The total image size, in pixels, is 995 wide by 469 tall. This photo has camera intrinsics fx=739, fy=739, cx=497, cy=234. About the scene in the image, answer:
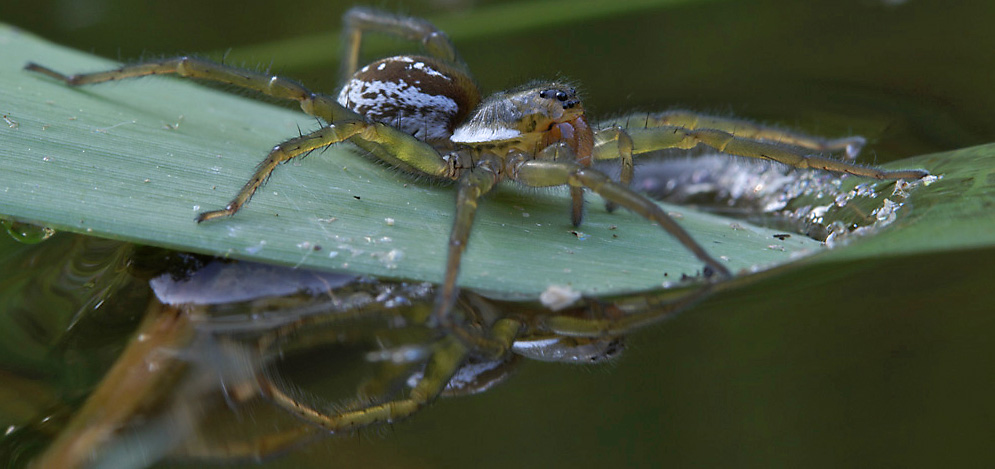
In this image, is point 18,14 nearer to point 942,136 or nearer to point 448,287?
point 448,287

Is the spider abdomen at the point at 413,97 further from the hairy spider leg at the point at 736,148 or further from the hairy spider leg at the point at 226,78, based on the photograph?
the hairy spider leg at the point at 736,148

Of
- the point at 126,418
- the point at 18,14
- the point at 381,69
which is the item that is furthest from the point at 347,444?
the point at 18,14

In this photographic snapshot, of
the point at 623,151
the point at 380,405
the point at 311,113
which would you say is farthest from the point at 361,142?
the point at 380,405

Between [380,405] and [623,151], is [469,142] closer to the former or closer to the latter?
[623,151]

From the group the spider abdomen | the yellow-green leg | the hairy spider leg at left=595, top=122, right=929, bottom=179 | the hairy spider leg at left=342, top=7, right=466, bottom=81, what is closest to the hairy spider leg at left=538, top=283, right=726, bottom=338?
the yellow-green leg

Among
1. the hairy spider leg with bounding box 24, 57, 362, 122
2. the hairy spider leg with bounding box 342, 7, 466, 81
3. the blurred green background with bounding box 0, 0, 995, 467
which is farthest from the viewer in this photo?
the hairy spider leg with bounding box 342, 7, 466, 81

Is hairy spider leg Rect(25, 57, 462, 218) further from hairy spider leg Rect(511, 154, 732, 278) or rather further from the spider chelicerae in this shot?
hairy spider leg Rect(511, 154, 732, 278)

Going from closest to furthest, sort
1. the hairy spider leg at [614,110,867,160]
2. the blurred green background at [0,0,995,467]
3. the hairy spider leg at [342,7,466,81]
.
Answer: the blurred green background at [0,0,995,467]
the hairy spider leg at [614,110,867,160]
the hairy spider leg at [342,7,466,81]

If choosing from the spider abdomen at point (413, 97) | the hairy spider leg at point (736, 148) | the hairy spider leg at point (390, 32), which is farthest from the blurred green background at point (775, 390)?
the hairy spider leg at point (390, 32)
